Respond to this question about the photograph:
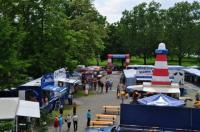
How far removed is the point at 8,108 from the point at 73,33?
84.3 ft

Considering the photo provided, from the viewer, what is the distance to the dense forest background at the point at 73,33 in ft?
113

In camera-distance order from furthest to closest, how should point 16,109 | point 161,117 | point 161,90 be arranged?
point 161,90
point 161,117
point 16,109

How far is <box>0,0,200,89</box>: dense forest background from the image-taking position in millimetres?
34312

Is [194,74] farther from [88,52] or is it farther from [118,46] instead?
[118,46]

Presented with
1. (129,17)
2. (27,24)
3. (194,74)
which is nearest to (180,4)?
(129,17)

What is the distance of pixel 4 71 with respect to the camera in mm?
31891

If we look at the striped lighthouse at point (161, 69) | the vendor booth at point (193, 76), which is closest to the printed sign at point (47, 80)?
the striped lighthouse at point (161, 69)

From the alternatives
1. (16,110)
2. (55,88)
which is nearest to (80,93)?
(55,88)

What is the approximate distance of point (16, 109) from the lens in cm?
2517

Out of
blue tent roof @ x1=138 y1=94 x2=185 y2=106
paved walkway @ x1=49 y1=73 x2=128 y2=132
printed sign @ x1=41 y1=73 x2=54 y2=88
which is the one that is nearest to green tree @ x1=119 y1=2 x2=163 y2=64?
paved walkway @ x1=49 y1=73 x2=128 y2=132

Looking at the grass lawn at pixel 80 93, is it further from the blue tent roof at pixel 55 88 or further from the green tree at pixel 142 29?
the green tree at pixel 142 29

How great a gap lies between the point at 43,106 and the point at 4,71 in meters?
3.58

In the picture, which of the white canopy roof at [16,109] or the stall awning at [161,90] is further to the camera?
the stall awning at [161,90]

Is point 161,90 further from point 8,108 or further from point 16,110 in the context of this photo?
point 8,108
